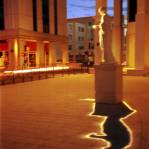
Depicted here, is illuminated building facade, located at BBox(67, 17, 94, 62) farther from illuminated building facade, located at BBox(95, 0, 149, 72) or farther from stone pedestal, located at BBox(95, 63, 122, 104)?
stone pedestal, located at BBox(95, 63, 122, 104)

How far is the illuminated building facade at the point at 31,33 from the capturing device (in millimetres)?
36781

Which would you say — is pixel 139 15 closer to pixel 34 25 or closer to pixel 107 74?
pixel 107 74

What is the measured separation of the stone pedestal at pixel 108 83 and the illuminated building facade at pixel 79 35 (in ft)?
213

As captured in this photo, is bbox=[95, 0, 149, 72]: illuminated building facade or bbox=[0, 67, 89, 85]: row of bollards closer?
bbox=[0, 67, 89, 85]: row of bollards

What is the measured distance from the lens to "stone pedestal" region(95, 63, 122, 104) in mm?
10203

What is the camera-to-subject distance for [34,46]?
132 ft

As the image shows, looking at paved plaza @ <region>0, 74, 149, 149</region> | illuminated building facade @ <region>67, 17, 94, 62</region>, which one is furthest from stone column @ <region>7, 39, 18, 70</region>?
illuminated building facade @ <region>67, 17, 94, 62</region>

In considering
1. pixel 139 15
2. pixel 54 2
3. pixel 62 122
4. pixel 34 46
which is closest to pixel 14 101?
pixel 62 122

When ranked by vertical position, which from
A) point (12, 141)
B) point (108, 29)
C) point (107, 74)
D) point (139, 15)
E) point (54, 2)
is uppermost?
point (54, 2)

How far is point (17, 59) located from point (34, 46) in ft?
14.1

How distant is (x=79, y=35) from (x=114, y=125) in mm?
72936

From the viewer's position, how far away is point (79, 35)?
3123 inches

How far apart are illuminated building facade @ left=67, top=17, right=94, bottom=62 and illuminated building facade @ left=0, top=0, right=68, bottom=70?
30.3 metres

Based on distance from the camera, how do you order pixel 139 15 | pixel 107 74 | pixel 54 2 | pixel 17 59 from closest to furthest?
pixel 107 74 < pixel 139 15 < pixel 17 59 < pixel 54 2
